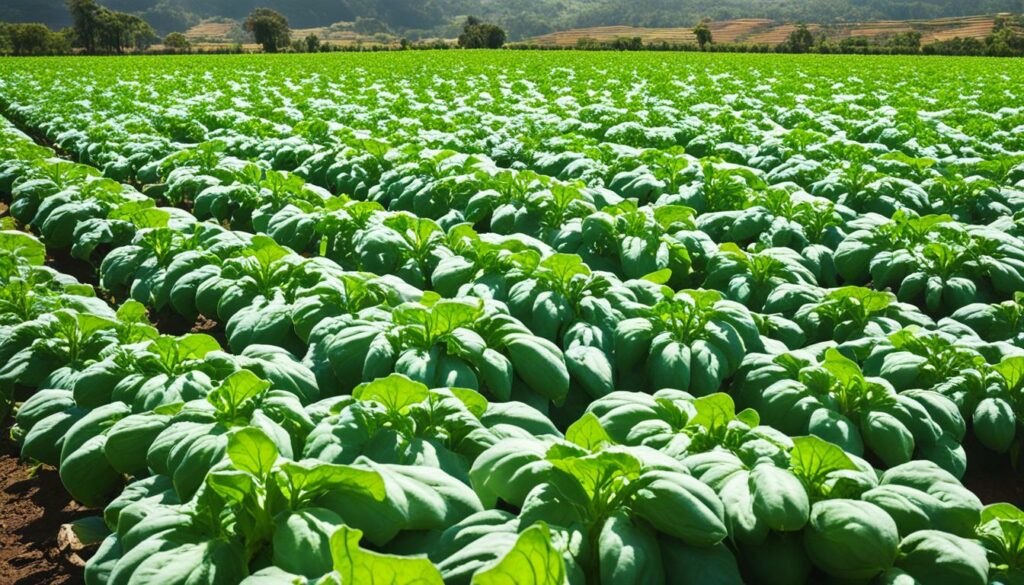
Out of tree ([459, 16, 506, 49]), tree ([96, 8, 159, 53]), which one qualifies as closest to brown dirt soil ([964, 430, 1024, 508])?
tree ([459, 16, 506, 49])

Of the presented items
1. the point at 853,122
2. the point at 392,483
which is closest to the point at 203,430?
the point at 392,483

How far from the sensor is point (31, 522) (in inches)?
153

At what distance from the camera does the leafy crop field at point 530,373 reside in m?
2.24

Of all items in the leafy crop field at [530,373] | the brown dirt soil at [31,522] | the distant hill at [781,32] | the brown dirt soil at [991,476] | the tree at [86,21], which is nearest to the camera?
the leafy crop field at [530,373]

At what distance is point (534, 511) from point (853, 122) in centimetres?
1318

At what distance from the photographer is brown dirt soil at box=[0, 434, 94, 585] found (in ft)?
11.3

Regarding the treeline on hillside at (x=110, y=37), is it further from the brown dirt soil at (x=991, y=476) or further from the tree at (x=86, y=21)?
the brown dirt soil at (x=991, y=476)

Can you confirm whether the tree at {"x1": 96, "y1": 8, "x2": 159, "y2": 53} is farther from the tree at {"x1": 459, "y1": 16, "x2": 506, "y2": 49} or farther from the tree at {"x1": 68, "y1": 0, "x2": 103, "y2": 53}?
the tree at {"x1": 459, "y1": 16, "x2": 506, "y2": 49}

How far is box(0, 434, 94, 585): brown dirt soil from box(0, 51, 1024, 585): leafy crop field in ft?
0.62

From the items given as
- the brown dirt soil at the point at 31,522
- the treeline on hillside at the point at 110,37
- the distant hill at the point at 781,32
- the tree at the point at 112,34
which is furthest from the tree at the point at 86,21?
the brown dirt soil at the point at 31,522

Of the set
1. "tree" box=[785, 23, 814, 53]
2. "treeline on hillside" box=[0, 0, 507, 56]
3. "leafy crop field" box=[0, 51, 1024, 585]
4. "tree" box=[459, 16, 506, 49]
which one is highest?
"treeline on hillside" box=[0, 0, 507, 56]

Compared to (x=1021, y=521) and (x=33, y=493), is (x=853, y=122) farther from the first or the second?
(x=33, y=493)

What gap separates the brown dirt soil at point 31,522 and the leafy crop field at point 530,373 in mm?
188

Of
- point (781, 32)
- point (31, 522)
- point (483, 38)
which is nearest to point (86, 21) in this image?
point (483, 38)
